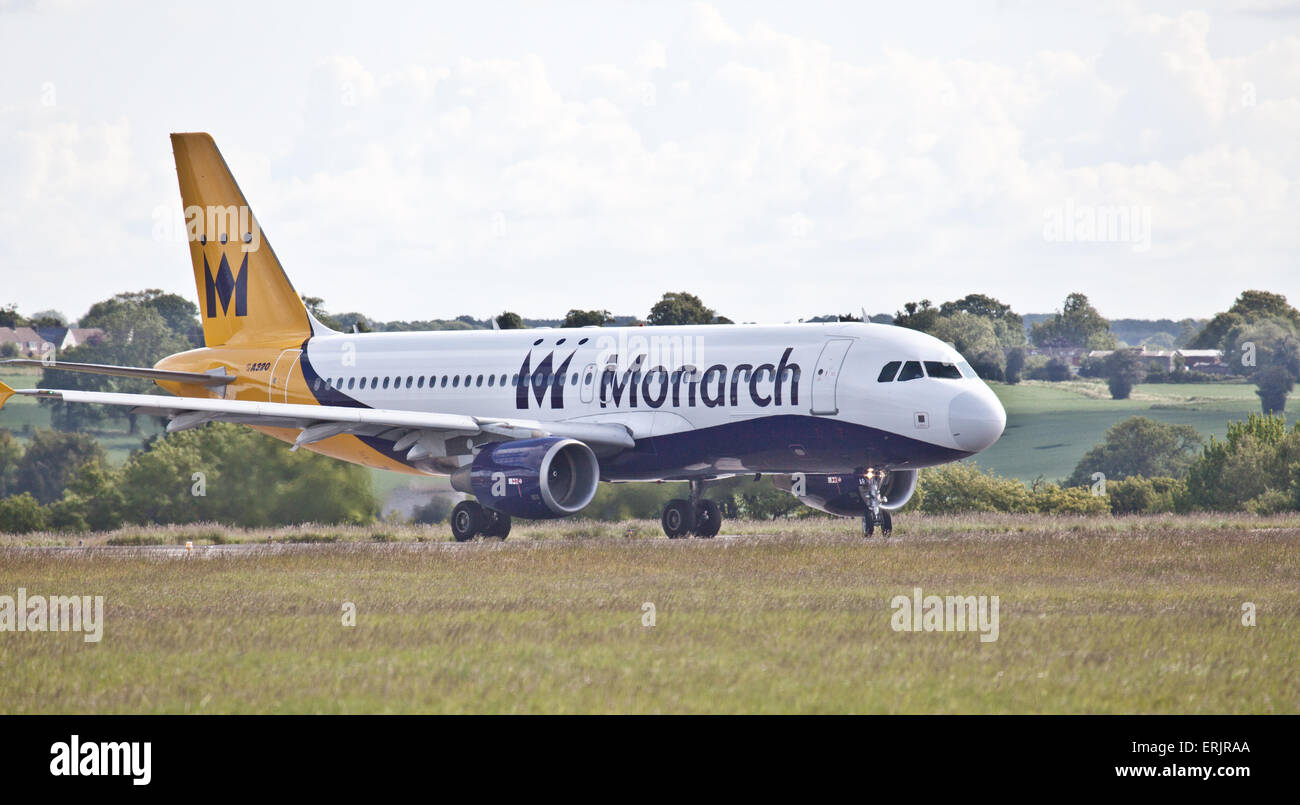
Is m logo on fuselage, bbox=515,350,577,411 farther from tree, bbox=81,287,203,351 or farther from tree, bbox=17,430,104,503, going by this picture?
tree, bbox=81,287,203,351

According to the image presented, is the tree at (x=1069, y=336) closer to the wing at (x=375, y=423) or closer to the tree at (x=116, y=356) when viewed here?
the tree at (x=116, y=356)

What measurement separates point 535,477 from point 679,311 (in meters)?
57.9

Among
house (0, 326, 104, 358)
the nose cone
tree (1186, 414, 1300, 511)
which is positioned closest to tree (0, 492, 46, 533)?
the nose cone

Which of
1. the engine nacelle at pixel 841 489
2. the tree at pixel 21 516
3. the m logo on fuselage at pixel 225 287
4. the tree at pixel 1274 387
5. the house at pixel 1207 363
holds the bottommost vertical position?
the tree at pixel 21 516

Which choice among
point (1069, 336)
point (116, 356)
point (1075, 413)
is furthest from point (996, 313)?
point (116, 356)

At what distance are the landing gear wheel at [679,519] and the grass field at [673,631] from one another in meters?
4.63

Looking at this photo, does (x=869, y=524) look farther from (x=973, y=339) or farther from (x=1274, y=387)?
(x=1274, y=387)

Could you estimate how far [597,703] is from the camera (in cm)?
1386

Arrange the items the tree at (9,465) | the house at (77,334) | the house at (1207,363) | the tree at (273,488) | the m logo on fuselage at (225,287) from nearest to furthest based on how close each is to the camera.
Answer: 1. the m logo on fuselage at (225,287)
2. the tree at (273,488)
3. the tree at (9,465)
4. the house at (77,334)
5. the house at (1207,363)

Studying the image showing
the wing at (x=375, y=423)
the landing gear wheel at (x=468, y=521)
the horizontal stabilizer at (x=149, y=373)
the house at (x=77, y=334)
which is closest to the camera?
the wing at (x=375, y=423)

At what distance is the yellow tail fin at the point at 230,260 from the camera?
135ft

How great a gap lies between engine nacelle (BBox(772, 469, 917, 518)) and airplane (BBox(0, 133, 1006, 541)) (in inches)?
1.7

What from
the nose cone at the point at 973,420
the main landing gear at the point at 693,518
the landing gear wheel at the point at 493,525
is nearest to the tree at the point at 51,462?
the landing gear wheel at the point at 493,525
